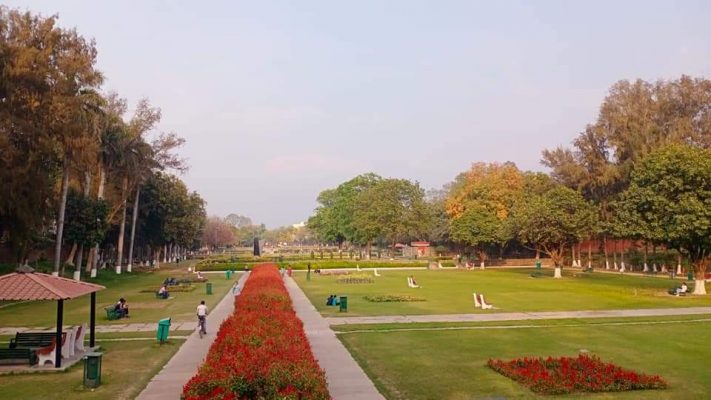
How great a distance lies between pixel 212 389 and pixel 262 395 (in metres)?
0.75

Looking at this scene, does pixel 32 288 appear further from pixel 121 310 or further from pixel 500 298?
pixel 500 298

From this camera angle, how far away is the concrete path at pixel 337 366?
42.0 ft

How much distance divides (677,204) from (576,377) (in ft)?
98.3

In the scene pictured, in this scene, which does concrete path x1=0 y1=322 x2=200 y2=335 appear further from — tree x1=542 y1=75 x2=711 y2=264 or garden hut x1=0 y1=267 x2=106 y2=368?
tree x1=542 y1=75 x2=711 y2=264

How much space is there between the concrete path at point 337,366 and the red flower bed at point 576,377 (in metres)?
3.68

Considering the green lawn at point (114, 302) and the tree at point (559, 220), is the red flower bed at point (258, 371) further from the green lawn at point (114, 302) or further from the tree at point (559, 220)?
the tree at point (559, 220)

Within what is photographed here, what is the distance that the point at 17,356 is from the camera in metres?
16.5

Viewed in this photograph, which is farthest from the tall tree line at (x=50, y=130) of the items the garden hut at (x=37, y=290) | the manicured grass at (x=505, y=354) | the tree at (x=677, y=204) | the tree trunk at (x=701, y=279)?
the tree trunk at (x=701, y=279)

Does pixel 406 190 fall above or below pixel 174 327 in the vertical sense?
above

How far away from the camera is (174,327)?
24969 mm

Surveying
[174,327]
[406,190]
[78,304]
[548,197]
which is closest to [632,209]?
[548,197]

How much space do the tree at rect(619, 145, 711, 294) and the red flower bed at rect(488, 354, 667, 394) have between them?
26.7 m

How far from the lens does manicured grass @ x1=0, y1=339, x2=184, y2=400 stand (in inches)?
525

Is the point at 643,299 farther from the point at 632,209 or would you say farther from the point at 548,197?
the point at 548,197
